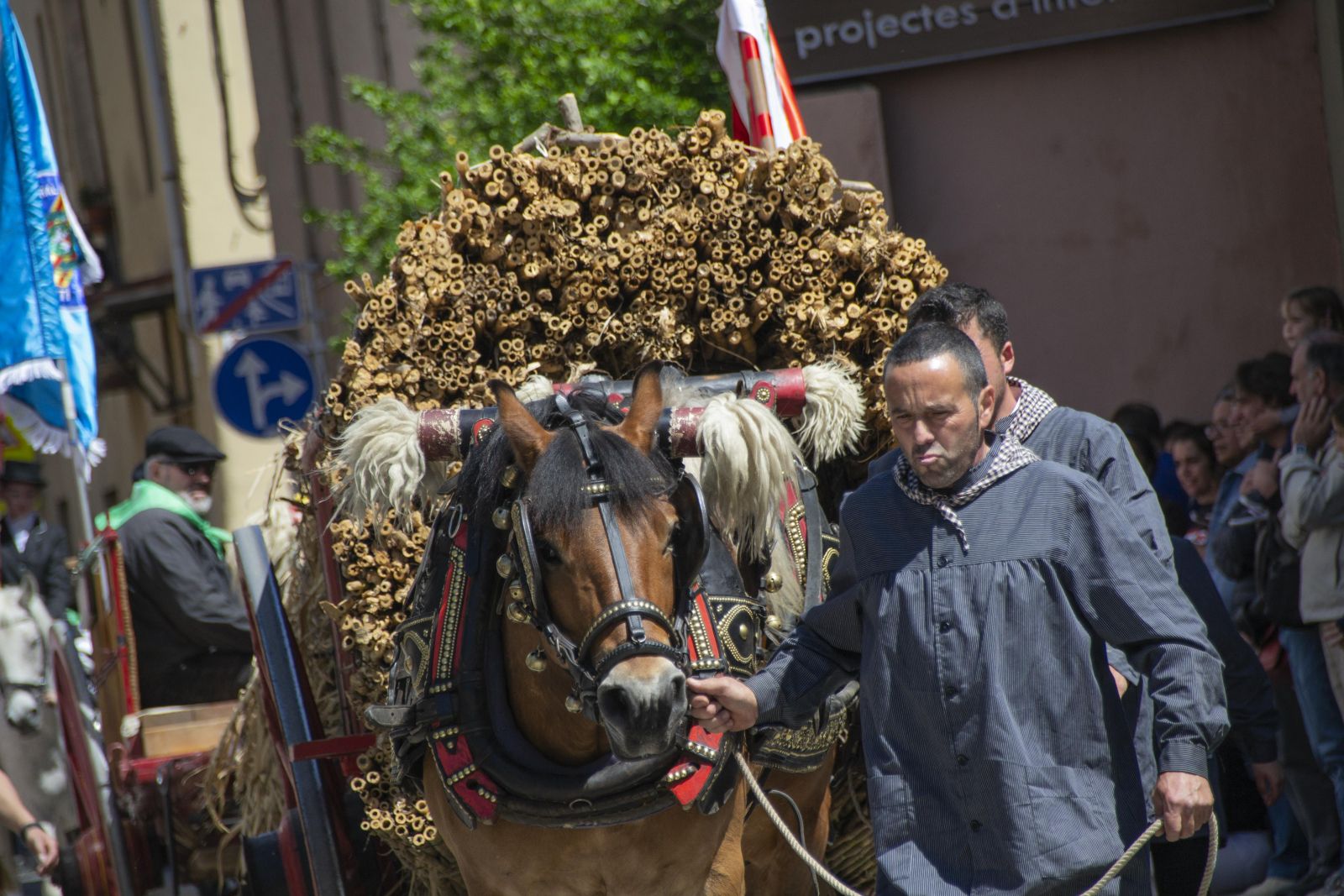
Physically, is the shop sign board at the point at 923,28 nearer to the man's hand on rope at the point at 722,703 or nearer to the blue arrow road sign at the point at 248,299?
the blue arrow road sign at the point at 248,299

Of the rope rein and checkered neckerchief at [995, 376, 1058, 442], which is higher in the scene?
checkered neckerchief at [995, 376, 1058, 442]

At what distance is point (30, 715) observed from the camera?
658 cm

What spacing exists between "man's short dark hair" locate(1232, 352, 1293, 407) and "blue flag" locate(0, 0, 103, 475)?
4.46 meters

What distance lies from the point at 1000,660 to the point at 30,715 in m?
4.82

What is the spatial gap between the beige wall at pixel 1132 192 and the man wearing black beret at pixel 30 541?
15.0 ft

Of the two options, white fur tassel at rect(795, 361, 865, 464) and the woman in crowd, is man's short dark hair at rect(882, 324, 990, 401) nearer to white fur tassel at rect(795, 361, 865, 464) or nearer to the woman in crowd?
white fur tassel at rect(795, 361, 865, 464)

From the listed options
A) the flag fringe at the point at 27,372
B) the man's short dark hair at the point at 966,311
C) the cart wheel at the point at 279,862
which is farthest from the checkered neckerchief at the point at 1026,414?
the flag fringe at the point at 27,372

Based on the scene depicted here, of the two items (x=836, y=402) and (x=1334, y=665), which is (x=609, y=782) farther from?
(x=1334, y=665)

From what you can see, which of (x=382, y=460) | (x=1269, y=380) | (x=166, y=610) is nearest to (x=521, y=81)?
(x=166, y=610)

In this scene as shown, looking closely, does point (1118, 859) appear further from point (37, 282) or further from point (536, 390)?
point (37, 282)

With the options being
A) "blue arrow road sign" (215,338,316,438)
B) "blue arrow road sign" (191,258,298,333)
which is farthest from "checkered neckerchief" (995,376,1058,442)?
"blue arrow road sign" (191,258,298,333)

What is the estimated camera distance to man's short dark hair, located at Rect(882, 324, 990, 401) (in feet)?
9.93

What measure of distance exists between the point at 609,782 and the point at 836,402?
1281 mm

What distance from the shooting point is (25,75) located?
717cm
